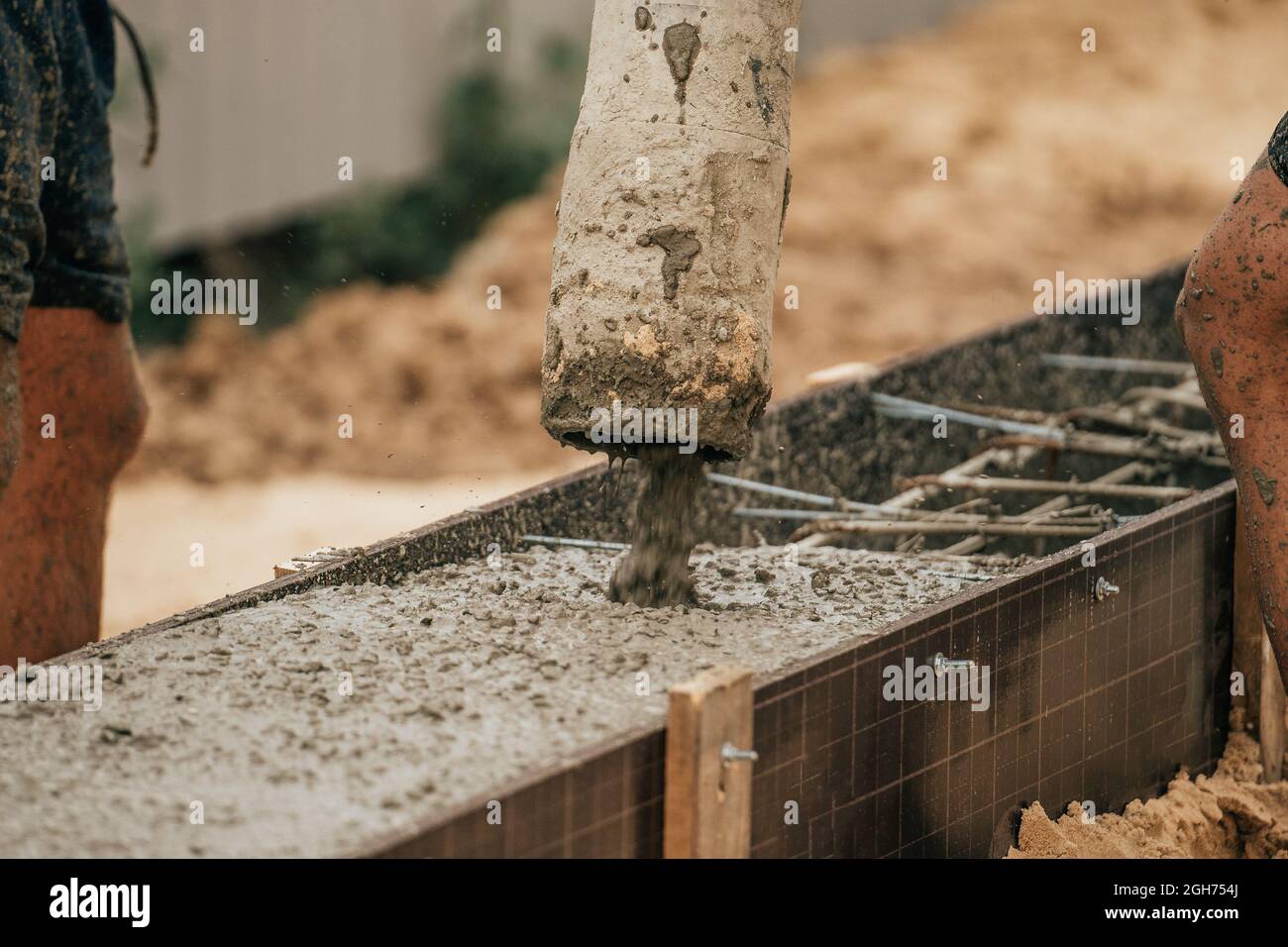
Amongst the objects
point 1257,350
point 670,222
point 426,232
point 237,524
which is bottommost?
point 237,524

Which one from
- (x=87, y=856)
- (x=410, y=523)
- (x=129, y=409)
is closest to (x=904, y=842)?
(x=87, y=856)

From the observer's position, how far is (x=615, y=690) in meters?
3.35

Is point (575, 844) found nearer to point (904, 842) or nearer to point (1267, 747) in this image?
point (904, 842)

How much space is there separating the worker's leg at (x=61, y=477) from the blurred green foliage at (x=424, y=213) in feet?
17.4

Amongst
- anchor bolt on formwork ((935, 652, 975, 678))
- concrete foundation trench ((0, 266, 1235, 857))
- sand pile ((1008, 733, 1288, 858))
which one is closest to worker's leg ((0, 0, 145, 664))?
concrete foundation trench ((0, 266, 1235, 857))

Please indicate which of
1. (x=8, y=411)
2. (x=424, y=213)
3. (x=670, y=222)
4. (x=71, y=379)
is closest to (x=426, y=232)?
(x=424, y=213)

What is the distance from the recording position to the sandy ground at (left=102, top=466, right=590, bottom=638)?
7.32m

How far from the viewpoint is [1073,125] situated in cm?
1281

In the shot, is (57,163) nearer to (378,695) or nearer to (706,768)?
(378,695)

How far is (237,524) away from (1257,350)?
555 cm

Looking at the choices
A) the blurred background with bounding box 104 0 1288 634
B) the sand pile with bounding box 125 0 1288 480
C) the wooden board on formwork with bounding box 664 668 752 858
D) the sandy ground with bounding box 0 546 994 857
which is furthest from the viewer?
the sand pile with bounding box 125 0 1288 480

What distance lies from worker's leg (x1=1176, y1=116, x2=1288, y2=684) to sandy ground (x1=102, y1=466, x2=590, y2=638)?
3.66 m

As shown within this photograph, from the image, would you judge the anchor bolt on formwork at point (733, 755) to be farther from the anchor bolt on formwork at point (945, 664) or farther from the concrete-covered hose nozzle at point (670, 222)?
the concrete-covered hose nozzle at point (670, 222)

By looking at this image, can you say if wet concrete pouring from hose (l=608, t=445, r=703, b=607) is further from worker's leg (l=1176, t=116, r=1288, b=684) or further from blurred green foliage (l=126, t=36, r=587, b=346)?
blurred green foliage (l=126, t=36, r=587, b=346)
